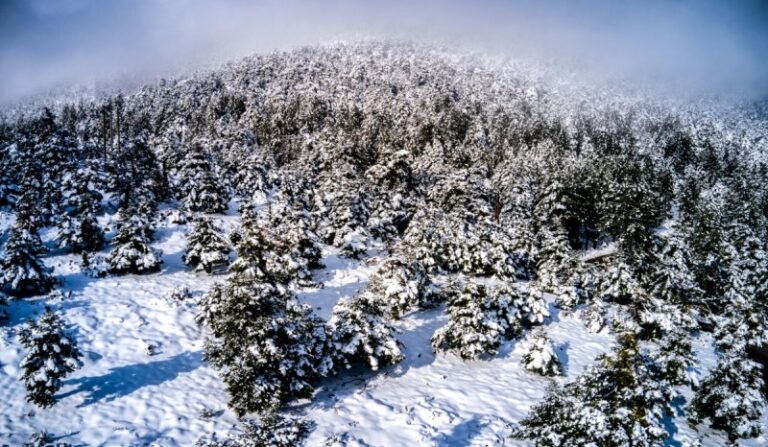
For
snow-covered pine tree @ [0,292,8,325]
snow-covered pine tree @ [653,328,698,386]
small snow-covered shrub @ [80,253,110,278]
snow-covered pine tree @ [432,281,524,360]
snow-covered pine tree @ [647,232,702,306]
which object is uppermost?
snow-covered pine tree @ [0,292,8,325]

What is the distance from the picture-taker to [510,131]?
116 meters

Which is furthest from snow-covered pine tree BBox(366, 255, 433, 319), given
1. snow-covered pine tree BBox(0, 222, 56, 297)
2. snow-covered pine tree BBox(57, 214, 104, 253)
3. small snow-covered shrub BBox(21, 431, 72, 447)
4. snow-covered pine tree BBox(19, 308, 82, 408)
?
snow-covered pine tree BBox(57, 214, 104, 253)

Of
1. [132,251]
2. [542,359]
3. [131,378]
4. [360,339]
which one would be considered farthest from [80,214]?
[542,359]

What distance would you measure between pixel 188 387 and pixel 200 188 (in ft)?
96.8

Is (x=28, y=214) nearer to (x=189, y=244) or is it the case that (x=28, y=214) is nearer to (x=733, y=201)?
(x=189, y=244)

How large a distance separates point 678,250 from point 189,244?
44183 millimetres

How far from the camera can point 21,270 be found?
855 inches

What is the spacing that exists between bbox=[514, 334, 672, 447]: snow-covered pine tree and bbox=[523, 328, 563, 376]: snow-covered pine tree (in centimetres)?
605

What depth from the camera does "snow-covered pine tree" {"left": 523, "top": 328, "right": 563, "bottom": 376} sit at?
21.9 metres

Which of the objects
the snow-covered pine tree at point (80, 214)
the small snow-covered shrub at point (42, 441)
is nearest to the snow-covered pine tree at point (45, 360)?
the small snow-covered shrub at point (42, 441)

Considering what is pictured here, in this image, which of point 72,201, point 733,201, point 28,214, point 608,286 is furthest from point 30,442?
point 733,201

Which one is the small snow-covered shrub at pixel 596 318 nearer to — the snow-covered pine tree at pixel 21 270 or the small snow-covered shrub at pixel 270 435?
the small snow-covered shrub at pixel 270 435

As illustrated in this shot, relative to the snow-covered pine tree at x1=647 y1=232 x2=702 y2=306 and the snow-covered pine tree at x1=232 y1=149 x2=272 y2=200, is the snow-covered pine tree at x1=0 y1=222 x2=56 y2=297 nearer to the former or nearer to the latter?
the snow-covered pine tree at x1=232 y1=149 x2=272 y2=200

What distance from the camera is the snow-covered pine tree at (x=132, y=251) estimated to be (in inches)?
1064
